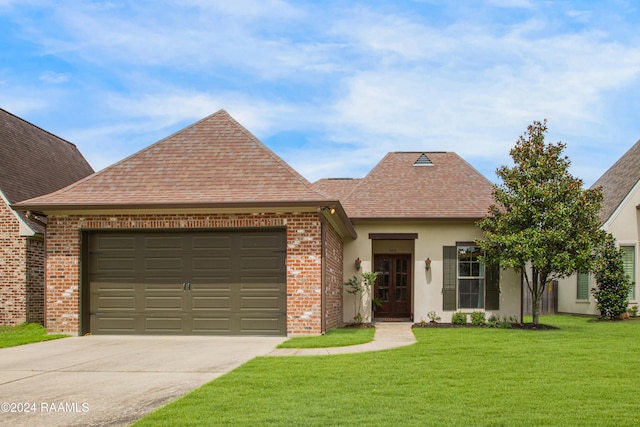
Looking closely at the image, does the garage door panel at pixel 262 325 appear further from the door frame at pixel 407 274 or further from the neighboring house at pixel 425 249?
the door frame at pixel 407 274

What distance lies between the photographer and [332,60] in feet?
47.8

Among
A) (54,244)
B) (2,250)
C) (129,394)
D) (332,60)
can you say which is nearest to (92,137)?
(2,250)

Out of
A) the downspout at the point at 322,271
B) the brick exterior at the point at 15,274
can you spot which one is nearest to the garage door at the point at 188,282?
the downspout at the point at 322,271

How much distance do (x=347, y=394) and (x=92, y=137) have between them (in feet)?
62.2

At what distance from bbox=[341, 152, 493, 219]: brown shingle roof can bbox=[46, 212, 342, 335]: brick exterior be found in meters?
4.90

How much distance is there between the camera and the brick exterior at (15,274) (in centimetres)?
1648

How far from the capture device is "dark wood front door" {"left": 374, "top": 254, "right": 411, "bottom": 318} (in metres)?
19.7

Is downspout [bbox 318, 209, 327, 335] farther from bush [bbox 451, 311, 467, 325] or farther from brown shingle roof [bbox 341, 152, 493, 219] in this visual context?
bush [bbox 451, 311, 467, 325]

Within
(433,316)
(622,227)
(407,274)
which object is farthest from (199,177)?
(622,227)

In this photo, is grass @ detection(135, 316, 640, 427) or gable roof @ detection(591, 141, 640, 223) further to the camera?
gable roof @ detection(591, 141, 640, 223)

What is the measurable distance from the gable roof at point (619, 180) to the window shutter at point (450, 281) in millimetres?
5565

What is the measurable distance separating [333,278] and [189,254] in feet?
12.5

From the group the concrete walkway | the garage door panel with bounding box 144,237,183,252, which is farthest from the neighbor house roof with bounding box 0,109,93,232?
the concrete walkway

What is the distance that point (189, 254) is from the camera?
43.7 feet
